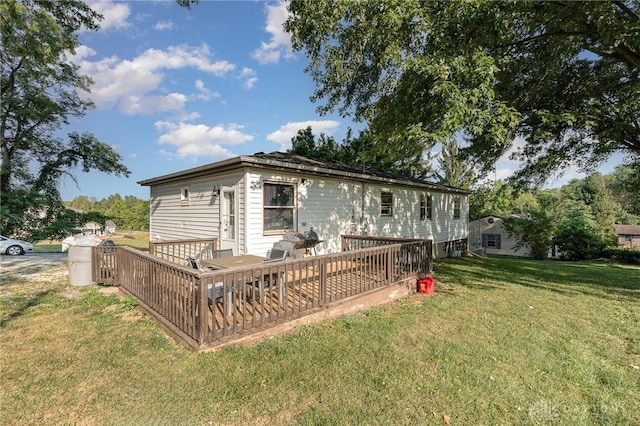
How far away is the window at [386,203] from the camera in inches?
437

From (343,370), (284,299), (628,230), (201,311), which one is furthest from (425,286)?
(628,230)

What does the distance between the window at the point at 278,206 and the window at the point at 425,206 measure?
7.52 m

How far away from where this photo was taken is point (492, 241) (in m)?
30.7

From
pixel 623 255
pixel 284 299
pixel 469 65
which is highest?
pixel 469 65

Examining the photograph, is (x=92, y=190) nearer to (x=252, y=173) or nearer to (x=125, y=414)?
(x=252, y=173)

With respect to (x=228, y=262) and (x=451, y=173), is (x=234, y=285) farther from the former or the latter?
(x=451, y=173)

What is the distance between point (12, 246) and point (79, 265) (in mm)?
11717

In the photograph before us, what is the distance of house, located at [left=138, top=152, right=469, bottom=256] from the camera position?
278 inches

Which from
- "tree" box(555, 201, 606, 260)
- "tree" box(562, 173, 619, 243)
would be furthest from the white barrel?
"tree" box(562, 173, 619, 243)

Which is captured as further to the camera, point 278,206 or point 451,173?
point 451,173

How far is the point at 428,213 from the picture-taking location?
13625mm

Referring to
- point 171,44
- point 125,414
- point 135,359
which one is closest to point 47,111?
point 171,44

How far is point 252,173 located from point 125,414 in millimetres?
5184

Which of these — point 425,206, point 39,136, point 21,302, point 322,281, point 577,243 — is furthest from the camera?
point 577,243
